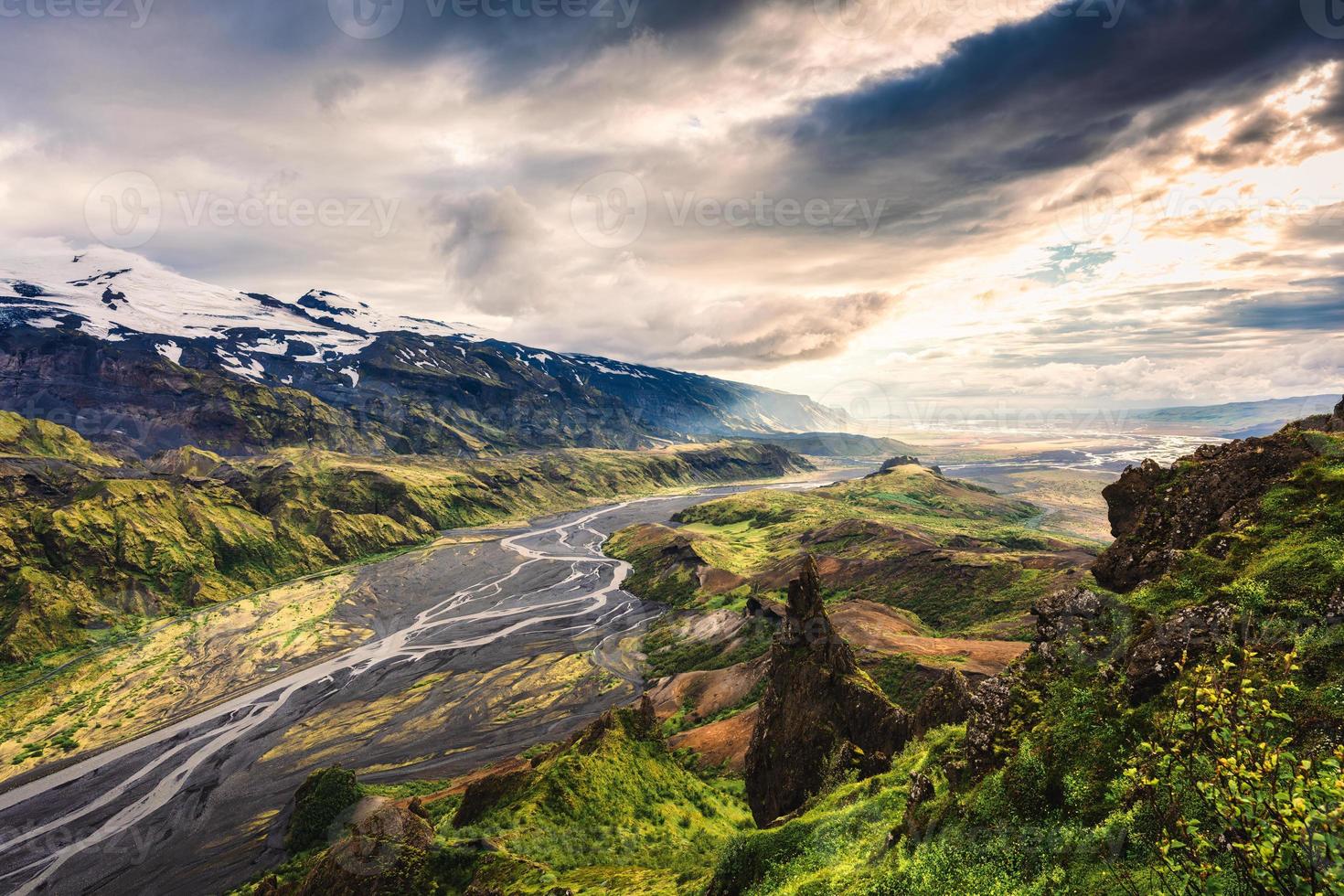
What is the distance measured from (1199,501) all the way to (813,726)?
25473mm

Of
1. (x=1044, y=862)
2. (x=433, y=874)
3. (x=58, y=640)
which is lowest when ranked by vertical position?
(x=58, y=640)

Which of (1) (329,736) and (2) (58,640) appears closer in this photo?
(1) (329,736)

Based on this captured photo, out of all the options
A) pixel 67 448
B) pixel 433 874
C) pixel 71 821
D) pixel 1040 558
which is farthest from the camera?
pixel 67 448

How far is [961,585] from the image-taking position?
333ft

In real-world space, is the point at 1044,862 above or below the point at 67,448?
below

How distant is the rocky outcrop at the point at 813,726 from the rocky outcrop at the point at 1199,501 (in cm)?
1706

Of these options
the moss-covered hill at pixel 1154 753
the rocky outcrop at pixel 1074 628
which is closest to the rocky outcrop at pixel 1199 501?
the moss-covered hill at pixel 1154 753

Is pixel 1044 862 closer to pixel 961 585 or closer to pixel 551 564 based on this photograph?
pixel 961 585

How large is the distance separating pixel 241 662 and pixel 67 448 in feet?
509

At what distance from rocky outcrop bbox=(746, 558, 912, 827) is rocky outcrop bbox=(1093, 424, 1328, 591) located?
17.1 m

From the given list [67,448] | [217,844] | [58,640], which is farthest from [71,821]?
[67,448]

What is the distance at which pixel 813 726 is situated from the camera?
3747cm

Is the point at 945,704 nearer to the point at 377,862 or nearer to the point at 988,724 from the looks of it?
the point at 988,724

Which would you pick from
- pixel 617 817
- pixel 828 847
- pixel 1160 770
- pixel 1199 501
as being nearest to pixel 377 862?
pixel 617 817
